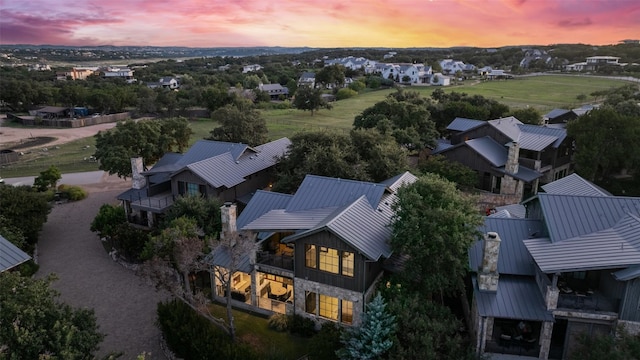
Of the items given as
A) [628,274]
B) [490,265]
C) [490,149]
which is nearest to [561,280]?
[628,274]

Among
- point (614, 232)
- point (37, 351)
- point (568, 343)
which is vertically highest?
point (614, 232)

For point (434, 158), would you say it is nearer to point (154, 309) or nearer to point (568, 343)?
point (568, 343)

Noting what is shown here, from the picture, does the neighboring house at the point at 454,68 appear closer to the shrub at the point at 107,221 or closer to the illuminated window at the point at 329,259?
the shrub at the point at 107,221

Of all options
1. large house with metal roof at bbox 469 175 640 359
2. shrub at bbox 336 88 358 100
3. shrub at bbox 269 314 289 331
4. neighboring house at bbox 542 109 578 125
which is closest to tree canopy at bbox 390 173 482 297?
→ large house with metal roof at bbox 469 175 640 359

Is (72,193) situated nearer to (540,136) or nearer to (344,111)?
(540,136)

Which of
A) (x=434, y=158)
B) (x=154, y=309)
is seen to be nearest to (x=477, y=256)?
(x=154, y=309)

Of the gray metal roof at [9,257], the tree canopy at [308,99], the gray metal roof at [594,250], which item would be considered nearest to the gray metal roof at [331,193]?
the gray metal roof at [594,250]

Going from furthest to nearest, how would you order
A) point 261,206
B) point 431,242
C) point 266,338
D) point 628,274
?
1. point 261,206
2. point 266,338
3. point 431,242
4. point 628,274
